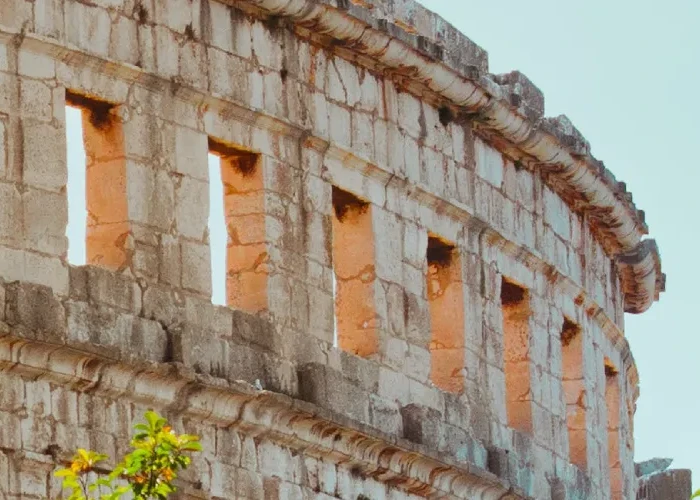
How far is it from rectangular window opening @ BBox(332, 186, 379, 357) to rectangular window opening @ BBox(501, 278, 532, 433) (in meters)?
2.43

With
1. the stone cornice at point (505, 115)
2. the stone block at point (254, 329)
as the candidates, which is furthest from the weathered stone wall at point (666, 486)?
the stone block at point (254, 329)

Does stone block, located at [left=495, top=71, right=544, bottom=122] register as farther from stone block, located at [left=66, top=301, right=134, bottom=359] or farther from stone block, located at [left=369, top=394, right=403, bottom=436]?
stone block, located at [left=66, top=301, right=134, bottom=359]

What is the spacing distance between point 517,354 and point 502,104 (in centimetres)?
203

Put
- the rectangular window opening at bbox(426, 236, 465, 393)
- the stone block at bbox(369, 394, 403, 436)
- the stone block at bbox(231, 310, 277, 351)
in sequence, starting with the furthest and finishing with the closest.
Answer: the rectangular window opening at bbox(426, 236, 465, 393), the stone block at bbox(369, 394, 403, 436), the stone block at bbox(231, 310, 277, 351)

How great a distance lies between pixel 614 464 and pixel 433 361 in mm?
4326

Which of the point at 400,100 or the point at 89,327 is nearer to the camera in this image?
the point at 89,327

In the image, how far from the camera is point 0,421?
18.9 metres

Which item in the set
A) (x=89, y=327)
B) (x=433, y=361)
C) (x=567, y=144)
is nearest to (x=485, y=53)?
(x=567, y=144)

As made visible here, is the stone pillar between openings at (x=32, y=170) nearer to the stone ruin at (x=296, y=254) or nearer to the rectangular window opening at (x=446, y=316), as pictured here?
the stone ruin at (x=296, y=254)

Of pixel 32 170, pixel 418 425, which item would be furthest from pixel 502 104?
pixel 32 170

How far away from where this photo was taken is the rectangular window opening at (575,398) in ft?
85.9

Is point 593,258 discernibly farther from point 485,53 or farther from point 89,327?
point 89,327

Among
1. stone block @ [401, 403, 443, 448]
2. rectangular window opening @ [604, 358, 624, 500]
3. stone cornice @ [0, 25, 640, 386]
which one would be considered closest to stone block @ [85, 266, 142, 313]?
stone cornice @ [0, 25, 640, 386]

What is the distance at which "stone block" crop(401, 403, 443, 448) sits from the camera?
22516 millimetres
